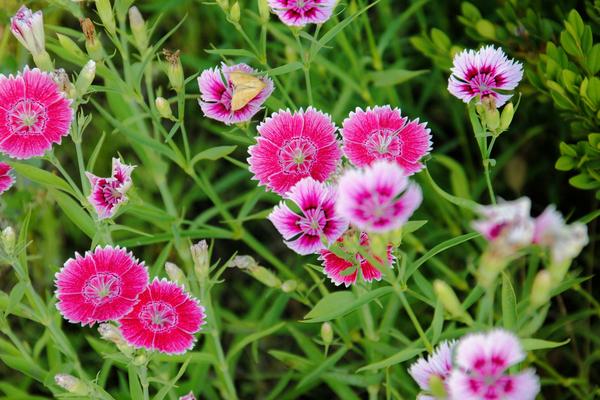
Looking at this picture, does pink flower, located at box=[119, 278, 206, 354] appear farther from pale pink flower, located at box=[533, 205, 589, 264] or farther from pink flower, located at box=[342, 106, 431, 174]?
pale pink flower, located at box=[533, 205, 589, 264]

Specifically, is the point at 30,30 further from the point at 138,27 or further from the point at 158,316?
the point at 158,316

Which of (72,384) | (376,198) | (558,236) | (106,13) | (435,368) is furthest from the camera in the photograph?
(106,13)

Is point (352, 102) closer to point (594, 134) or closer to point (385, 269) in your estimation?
point (594, 134)

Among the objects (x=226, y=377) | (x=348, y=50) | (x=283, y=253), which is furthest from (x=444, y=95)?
(x=226, y=377)

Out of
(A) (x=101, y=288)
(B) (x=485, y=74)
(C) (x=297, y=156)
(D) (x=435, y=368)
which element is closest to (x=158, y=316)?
(A) (x=101, y=288)

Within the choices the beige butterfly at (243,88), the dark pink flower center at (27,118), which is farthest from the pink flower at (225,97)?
the dark pink flower center at (27,118)

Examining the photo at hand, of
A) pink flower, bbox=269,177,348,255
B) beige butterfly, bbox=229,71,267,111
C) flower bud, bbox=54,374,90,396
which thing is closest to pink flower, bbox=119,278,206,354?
flower bud, bbox=54,374,90,396
